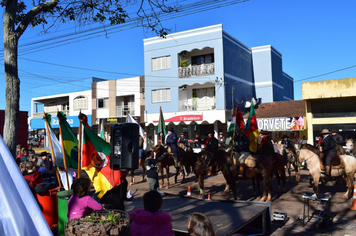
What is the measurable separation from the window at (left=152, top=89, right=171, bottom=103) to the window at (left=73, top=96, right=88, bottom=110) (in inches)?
397

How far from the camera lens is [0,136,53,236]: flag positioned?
1984mm

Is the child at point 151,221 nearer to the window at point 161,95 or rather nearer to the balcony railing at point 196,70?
the balcony railing at point 196,70

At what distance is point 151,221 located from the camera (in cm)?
361

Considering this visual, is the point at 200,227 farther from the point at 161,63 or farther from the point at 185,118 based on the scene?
the point at 161,63

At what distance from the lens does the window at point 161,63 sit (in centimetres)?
2950

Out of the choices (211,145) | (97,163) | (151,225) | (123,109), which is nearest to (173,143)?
(211,145)

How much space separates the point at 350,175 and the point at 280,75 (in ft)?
88.2

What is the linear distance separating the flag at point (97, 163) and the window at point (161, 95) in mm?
22279

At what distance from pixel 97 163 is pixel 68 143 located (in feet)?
3.03

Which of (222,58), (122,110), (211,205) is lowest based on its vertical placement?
(211,205)

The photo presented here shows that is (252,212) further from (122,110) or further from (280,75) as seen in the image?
(280,75)

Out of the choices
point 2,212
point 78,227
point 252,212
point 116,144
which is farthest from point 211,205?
point 2,212

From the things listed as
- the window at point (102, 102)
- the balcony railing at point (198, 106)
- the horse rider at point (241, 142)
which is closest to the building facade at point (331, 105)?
the balcony railing at point (198, 106)

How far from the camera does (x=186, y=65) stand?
94.0 ft
